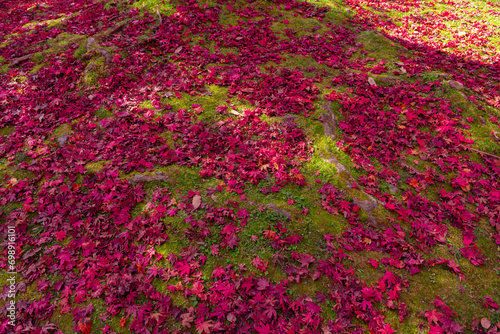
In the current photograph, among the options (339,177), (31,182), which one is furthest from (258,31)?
(31,182)

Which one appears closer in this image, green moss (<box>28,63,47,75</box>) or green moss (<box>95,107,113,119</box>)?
green moss (<box>95,107,113,119</box>)

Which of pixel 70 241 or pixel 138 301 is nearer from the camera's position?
pixel 138 301

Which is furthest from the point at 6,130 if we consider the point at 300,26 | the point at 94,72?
the point at 300,26

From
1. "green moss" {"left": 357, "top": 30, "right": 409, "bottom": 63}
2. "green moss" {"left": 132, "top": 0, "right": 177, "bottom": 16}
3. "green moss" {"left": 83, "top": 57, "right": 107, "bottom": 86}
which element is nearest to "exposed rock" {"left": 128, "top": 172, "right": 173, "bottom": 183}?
"green moss" {"left": 83, "top": 57, "right": 107, "bottom": 86}

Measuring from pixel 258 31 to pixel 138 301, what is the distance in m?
11.7

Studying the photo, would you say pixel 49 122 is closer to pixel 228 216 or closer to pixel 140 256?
pixel 140 256

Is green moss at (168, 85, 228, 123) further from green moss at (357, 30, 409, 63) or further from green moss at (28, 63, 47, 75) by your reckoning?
green moss at (357, 30, 409, 63)

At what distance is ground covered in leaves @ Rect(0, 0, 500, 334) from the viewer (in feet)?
14.8

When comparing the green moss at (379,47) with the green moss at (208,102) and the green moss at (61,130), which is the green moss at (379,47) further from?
the green moss at (61,130)

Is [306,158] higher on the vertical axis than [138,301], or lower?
higher

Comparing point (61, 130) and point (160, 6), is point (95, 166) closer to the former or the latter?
point (61, 130)

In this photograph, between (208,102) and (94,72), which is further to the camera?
(94,72)

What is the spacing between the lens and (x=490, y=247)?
5363mm

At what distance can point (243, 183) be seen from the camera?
6.16m
